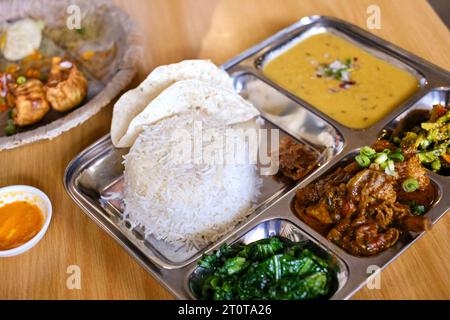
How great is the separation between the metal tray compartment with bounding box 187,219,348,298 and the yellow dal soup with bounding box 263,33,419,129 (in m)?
0.85

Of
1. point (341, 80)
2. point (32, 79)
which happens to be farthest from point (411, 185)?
point (32, 79)

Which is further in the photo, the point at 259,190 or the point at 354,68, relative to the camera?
the point at 354,68

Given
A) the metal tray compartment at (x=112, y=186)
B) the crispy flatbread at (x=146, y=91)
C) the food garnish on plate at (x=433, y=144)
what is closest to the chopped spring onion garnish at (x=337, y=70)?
the metal tray compartment at (x=112, y=186)

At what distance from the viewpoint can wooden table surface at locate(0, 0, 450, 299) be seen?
232cm

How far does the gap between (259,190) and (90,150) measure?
99 cm

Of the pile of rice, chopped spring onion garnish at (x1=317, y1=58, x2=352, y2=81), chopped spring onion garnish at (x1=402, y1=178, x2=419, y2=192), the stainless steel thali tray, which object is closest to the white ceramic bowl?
the stainless steel thali tray

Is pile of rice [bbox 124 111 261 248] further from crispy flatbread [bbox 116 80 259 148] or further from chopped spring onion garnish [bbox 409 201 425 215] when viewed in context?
chopped spring onion garnish [bbox 409 201 425 215]

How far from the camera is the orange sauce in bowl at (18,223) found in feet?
8.20

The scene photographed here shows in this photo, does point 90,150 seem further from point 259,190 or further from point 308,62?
point 308,62

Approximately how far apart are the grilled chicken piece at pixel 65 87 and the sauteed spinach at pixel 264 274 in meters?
1.66

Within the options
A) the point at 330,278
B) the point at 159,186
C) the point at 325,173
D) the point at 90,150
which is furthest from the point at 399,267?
the point at 90,150

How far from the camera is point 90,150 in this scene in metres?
2.85

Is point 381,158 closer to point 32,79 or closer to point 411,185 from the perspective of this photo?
point 411,185

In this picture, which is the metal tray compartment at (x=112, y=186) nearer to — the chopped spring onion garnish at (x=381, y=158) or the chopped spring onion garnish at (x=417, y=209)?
the chopped spring onion garnish at (x=381, y=158)
